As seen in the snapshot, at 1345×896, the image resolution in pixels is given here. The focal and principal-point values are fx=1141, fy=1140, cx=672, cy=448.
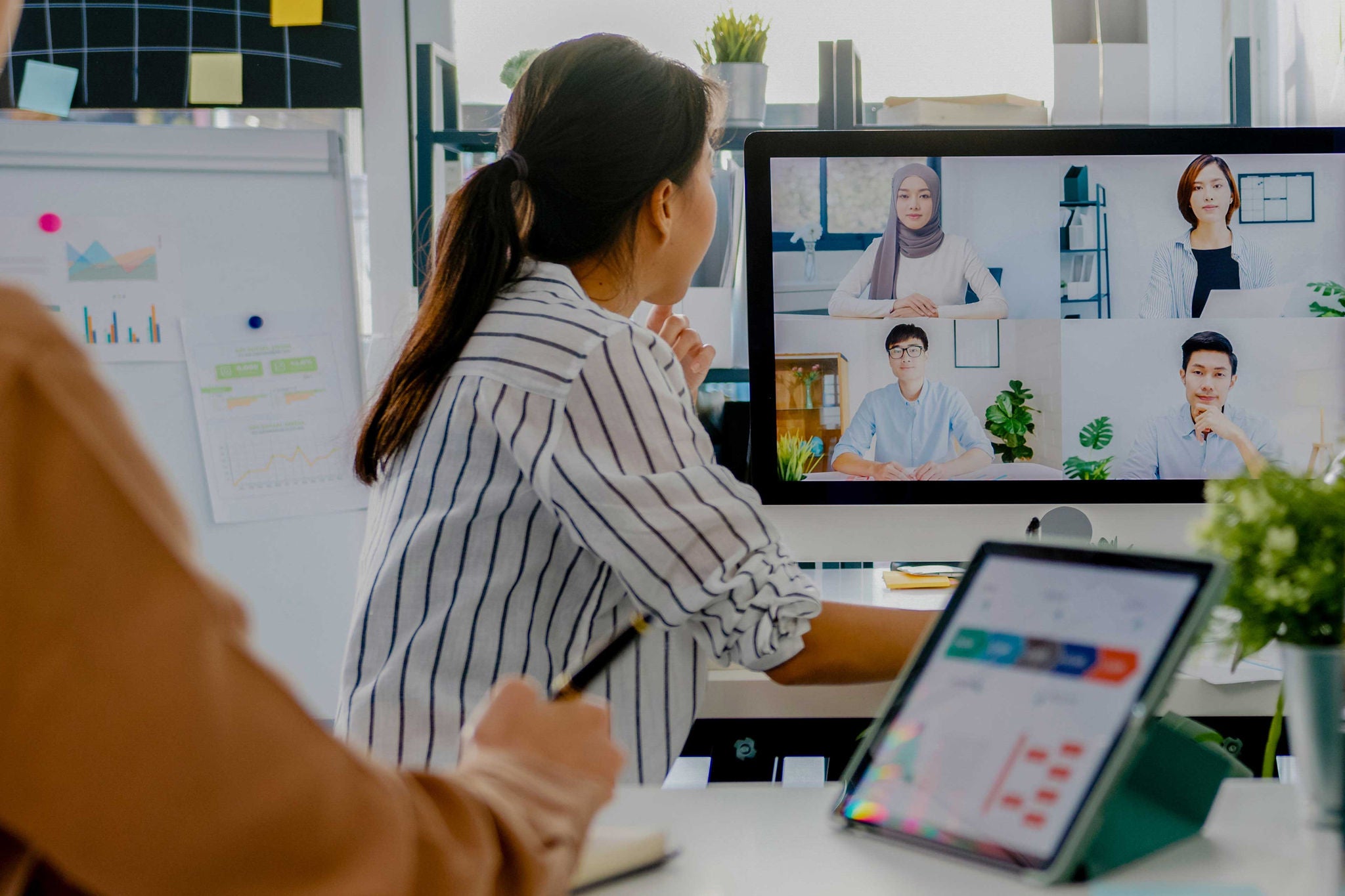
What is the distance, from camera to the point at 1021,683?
0.59m

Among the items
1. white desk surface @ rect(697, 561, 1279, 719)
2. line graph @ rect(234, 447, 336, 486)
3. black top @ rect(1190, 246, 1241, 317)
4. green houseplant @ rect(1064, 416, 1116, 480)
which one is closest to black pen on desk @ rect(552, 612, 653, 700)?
white desk surface @ rect(697, 561, 1279, 719)

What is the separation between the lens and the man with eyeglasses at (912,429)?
50.7 inches

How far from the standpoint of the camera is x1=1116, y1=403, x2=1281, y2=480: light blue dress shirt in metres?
1.28

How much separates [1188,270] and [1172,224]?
0.05 m

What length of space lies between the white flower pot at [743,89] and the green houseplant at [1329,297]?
773 millimetres

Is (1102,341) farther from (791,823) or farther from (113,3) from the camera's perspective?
(113,3)

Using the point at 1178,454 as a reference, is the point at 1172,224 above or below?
above

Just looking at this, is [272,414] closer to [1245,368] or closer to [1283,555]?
[1245,368]

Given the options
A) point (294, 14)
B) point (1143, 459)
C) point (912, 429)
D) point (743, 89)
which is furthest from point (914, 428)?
point (294, 14)

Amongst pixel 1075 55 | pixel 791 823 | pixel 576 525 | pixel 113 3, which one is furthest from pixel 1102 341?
pixel 113 3

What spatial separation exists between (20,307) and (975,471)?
3.65ft

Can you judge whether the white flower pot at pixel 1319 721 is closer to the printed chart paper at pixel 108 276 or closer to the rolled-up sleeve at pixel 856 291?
the rolled-up sleeve at pixel 856 291

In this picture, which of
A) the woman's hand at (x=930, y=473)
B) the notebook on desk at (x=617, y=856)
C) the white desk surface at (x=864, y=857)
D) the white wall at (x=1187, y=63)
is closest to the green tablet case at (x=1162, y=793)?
the white desk surface at (x=864, y=857)

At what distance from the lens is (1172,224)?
4.15 feet
